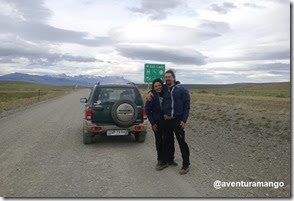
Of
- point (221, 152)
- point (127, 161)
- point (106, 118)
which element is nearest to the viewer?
point (127, 161)

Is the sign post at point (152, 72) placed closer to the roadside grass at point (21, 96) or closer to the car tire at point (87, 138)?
the roadside grass at point (21, 96)

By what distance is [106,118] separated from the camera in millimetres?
9062

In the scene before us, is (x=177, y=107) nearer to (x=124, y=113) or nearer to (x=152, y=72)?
(x=124, y=113)

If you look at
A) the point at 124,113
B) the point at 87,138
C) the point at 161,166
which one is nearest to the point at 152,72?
the point at 87,138

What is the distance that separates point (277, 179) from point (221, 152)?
7.98ft

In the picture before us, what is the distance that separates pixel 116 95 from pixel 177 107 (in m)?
3.50

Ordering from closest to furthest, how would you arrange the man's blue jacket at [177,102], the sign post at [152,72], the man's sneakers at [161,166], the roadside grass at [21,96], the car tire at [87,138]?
1. the man's blue jacket at [177,102]
2. the man's sneakers at [161,166]
3. the car tire at [87,138]
4. the sign post at [152,72]
5. the roadside grass at [21,96]

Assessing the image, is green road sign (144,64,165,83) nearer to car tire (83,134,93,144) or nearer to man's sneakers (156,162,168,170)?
car tire (83,134,93,144)

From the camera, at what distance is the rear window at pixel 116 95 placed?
9.38 m

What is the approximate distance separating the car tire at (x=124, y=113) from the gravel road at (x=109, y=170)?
716 mm

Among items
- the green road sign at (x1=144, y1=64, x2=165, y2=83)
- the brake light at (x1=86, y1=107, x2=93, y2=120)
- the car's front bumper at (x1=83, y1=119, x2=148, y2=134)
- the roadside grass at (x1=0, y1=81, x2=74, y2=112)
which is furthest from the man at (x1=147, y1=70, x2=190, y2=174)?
the roadside grass at (x1=0, y1=81, x2=74, y2=112)

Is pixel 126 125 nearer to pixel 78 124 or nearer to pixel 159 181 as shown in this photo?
pixel 159 181

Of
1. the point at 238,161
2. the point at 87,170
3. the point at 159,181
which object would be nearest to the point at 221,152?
the point at 238,161

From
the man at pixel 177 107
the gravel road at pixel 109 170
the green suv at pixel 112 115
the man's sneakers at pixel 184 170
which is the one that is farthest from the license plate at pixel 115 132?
the man's sneakers at pixel 184 170
